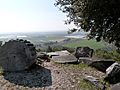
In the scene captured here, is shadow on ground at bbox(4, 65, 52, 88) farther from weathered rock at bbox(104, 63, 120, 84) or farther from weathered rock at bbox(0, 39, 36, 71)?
weathered rock at bbox(104, 63, 120, 84)

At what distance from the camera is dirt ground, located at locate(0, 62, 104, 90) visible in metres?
11.9

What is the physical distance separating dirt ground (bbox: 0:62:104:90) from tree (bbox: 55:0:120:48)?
2032mm

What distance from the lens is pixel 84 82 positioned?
12375 millimetres

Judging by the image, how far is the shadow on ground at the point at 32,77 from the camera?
40.8 ft

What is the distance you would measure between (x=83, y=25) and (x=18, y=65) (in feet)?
13.2

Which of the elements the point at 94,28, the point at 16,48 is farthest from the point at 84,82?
the point at 16,48

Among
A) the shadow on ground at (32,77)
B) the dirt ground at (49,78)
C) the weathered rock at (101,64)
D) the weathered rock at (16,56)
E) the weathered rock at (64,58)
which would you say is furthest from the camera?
the weathered rock at (64,58)

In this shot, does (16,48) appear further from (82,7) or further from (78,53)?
(78,53)

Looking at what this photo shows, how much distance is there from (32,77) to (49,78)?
85 cm

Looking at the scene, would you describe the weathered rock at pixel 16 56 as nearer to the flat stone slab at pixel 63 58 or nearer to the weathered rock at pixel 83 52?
the flat stone slab at pixel 63 58

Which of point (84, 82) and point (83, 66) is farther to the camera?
point (83, 66)

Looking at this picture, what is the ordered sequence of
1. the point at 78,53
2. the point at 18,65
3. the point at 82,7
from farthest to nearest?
the point at 78,53 → the point at 18,65 → the point at 82,7

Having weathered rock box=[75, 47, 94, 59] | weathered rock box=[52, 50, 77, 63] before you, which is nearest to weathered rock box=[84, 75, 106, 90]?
weathered rock box=[52, 50, 77, 63]

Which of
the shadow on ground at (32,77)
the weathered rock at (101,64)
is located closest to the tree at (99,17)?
the weathered rock at (101,64)
